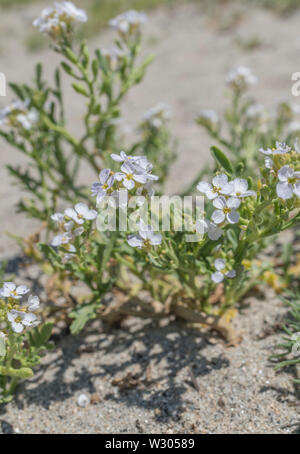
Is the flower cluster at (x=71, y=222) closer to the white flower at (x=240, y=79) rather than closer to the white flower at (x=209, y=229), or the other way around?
the white flower at (x=209, y=229)

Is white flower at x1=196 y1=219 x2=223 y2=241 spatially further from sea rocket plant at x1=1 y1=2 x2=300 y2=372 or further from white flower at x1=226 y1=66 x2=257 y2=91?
white flower at x1=226 y1=66 x2=257 y2=91

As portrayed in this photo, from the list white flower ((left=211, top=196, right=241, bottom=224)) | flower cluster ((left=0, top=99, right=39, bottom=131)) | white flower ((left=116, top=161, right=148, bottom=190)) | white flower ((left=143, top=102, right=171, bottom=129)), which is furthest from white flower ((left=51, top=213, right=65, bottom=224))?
white flower ((left=143, top=102, right=171, bottom=129))

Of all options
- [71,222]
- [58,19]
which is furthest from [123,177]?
[58,19]

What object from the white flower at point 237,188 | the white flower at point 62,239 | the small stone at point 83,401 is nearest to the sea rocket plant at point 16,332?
the white flower at point 62,239

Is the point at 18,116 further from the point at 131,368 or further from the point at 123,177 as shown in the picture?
the point at 131,368

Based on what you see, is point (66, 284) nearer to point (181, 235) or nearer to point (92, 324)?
point (92, 324)

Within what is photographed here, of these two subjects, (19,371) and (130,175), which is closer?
(130,175)

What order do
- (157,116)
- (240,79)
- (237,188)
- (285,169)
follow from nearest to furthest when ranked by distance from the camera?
(285,169)
(237,188)
(240,79)
(157,116)
